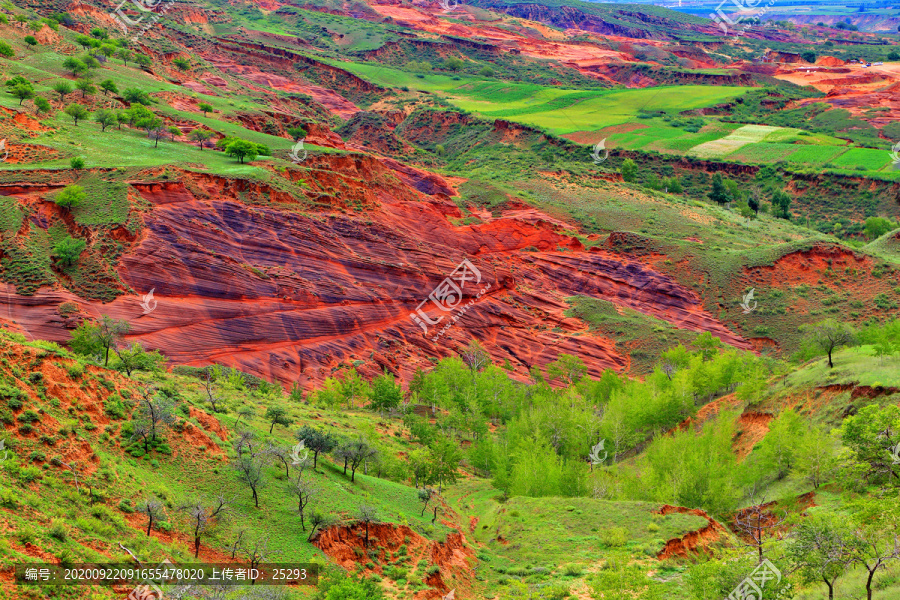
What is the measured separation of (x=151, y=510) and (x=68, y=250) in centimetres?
3431

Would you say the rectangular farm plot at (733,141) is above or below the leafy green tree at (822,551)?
below

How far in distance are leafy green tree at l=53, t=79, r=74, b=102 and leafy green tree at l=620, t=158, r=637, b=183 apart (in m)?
87.7

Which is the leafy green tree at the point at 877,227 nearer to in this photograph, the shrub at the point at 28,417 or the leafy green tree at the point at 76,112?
the leafy green tree at the point at 76,112

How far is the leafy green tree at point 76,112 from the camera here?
65062 millimetres

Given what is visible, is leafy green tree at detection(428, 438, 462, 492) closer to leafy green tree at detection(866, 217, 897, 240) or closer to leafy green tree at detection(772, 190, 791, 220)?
leafy green tree at detection(772, 190, 791, 220)

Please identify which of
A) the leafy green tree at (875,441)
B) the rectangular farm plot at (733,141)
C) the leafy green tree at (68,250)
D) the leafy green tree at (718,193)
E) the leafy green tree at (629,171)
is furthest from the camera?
the rectangular farm plot at (733,141)

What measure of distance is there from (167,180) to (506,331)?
118 ft

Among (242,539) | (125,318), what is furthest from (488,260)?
(242,539)

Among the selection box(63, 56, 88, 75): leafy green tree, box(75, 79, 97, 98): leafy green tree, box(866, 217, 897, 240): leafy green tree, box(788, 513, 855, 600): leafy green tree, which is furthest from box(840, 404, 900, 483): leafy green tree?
box(866, 217, 897, 240): leafy green tree

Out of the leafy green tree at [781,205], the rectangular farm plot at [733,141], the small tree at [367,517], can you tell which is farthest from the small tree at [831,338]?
the rectangular farm plot at [733,141]

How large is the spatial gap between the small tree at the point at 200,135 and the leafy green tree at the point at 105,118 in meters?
7.57

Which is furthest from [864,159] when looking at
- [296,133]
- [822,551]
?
[822,551]

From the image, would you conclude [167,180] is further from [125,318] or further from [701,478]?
[701,478]

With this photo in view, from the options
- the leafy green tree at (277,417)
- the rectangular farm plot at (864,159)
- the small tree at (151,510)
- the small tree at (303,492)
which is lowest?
the rectangular farm plot at (864,159)
